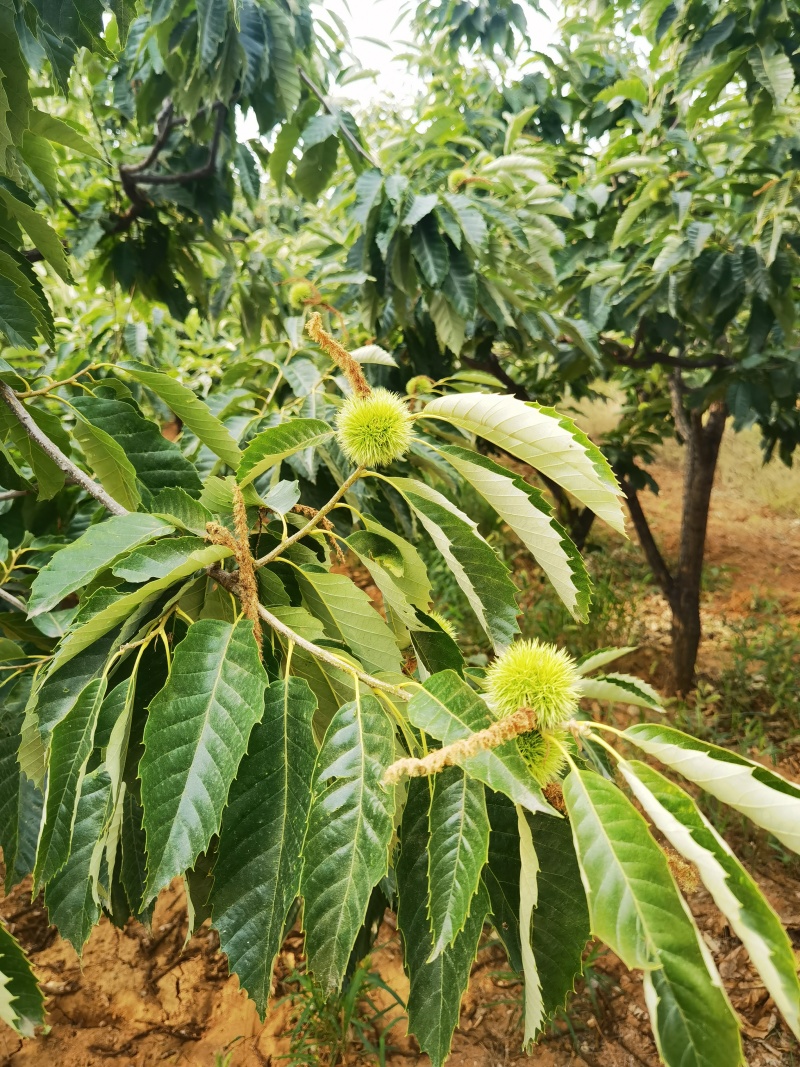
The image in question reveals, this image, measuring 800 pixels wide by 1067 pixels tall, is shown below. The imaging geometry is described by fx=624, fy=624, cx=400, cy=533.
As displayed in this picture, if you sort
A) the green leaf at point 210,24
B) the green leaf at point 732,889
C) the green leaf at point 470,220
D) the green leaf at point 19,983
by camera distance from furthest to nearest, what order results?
the green leaf at point 470,220, the green leaf at point 210,24, the green leaf at point 19,983, the green leaf at point 732,889

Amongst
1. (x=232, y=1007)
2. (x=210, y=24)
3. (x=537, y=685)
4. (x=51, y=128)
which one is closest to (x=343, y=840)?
(x=537, y=685)

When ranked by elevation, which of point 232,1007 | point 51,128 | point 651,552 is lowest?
point 232,1007

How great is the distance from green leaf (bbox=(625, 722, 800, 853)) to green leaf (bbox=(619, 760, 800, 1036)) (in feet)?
0.06

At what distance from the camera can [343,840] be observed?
1.49 feet

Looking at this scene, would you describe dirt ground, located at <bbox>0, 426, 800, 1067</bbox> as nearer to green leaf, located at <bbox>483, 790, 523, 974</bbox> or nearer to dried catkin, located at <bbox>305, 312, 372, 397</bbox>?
green leaf, located at <bbox>483, 790, 523, 974</bbox>

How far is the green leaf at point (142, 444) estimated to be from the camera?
2.68 ft

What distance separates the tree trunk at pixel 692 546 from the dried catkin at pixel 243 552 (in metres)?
2.76

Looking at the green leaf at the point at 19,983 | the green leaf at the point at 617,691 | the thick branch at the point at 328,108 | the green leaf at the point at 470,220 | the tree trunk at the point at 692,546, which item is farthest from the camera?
the tree trunk at the point at 692,546

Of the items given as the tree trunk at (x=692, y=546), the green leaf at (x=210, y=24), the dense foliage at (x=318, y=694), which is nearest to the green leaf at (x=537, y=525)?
the dense foliage at (x=318, y=694)

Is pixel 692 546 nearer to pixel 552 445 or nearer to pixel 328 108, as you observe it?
pixel 328 108

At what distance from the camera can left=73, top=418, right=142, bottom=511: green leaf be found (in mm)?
754

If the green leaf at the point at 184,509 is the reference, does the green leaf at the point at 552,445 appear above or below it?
above

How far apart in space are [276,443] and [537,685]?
32 centimetres

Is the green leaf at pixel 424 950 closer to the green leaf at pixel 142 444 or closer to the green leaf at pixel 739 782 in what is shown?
the green leaf at pixel 739 782
